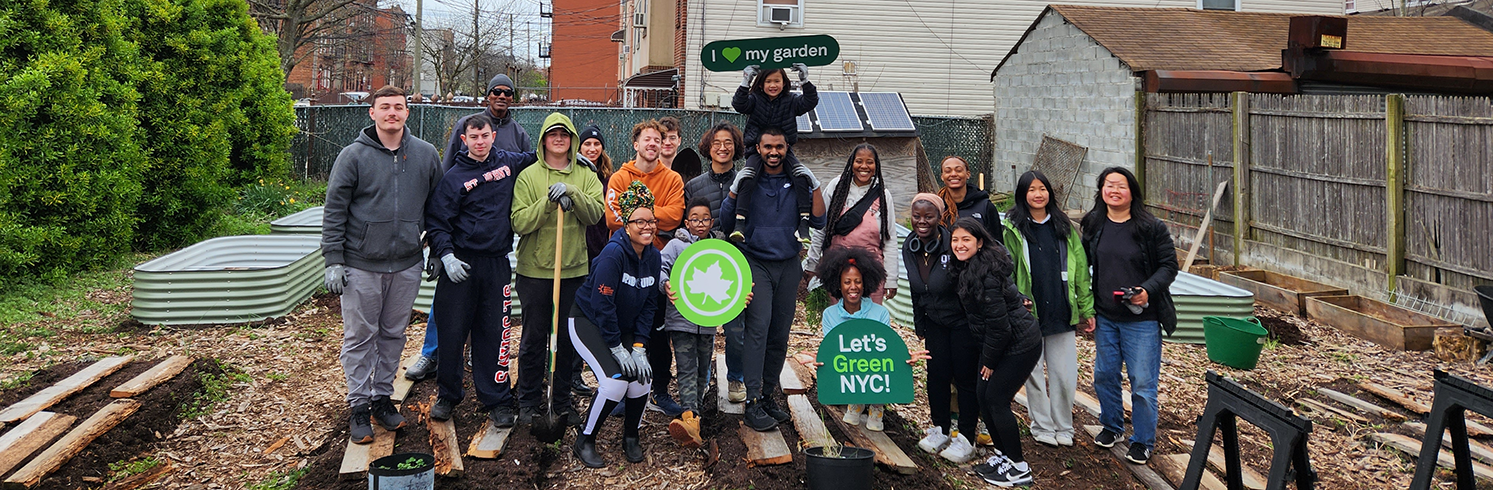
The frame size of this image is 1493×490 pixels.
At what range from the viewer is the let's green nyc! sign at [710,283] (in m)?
5.29

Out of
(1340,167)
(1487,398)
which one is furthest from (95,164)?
(1340,167)

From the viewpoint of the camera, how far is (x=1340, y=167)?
32.3 feet

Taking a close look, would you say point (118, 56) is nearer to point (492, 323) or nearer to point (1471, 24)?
point (492, 323)

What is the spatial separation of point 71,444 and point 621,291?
9.61 ft

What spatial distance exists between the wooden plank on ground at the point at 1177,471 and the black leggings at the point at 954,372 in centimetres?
101

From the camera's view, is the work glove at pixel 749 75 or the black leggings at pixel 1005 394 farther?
the work glove at pixel 749 75

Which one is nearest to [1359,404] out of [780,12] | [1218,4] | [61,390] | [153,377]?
[153,377]

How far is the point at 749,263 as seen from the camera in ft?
18.1

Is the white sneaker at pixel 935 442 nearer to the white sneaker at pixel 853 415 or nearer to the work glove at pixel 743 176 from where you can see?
the white sneaker at pixel 853 415

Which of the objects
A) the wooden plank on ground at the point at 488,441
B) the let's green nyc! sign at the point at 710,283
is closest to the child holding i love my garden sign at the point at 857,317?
the let's green nyc! sign at the point at 710,283

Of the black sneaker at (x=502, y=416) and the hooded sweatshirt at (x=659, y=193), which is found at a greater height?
the hooded sweatshirt at (x=659, y=193)

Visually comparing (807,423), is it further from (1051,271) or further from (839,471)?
(1051,271)

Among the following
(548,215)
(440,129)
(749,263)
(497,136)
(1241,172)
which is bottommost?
(749,263)

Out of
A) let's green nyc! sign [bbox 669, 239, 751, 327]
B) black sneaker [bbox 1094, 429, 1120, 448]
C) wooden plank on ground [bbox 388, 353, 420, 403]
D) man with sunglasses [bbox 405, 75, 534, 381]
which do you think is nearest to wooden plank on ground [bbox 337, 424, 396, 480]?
wooden plank on ground [bbox 388, 353, 420, 403]
